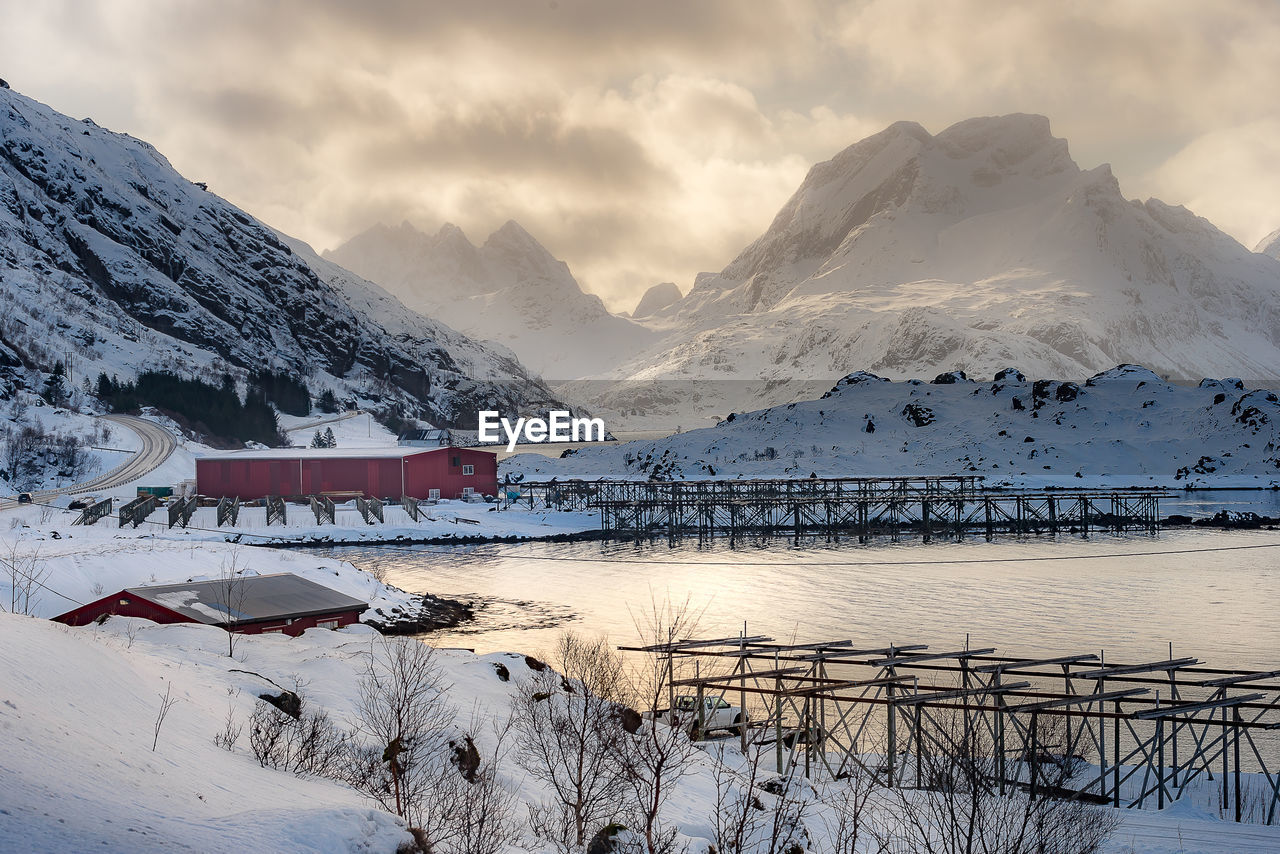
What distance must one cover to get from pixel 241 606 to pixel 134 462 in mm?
65304

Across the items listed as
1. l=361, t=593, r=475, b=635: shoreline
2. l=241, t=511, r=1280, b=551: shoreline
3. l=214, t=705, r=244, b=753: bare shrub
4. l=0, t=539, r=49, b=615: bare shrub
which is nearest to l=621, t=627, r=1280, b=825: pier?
l=214, t=705, r=244, b=753: bare shrub

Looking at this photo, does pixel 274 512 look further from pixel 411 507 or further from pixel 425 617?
pixel 425 617

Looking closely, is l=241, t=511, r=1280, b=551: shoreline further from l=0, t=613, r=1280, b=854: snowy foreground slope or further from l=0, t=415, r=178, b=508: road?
l=0, t=613, r=1280, b=854: snowy foreground slope

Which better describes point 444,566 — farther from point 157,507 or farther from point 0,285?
point 0,285

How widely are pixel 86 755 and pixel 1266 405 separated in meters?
123

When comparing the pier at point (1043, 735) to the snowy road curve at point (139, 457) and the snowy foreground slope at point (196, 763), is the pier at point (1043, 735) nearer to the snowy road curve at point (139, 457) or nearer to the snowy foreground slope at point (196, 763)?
the snowy foreground slope at point (196, 763)

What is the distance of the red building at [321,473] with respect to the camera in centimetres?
7862

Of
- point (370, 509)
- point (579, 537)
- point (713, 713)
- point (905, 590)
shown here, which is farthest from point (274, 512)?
point (713, 713)

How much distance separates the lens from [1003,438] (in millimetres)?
110812

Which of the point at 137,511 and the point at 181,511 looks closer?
the point at 137,511

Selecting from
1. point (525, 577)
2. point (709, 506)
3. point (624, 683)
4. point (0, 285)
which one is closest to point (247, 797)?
point (624, 683)

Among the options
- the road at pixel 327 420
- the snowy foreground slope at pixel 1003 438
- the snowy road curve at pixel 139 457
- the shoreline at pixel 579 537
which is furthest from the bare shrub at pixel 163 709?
the road at pixel 327 420

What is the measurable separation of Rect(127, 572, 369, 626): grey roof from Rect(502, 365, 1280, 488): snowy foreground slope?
7548 cm

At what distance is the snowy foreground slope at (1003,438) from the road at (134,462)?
1586 inches
